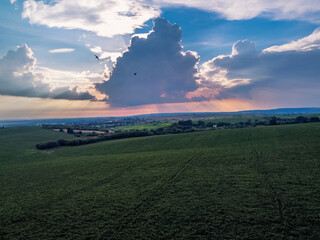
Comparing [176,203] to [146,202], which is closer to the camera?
[176,203]

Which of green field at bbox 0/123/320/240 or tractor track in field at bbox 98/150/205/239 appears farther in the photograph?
tractor track in field at bbox 98/150/205/239

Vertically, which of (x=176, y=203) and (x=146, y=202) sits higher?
(x=176, y=203)

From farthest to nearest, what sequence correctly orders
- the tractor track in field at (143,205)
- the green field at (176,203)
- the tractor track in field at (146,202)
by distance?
the tractor track in field at (146,202), the tractor track in field at (143,205), the green field at (176,203)

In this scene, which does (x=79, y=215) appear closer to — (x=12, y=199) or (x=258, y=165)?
(x=12, y=199)

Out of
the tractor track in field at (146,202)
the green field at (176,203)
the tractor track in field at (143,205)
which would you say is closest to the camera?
the green field at (176,203)

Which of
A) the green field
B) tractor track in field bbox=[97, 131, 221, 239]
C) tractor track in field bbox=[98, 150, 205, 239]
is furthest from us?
tractor track in field bbox=[98, 150, 205, 239]

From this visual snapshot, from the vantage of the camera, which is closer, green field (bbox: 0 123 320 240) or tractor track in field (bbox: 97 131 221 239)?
green field (bbox: 0 123 320 240)

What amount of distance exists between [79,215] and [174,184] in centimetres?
1120

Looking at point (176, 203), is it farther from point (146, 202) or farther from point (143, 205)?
point (143, 205)

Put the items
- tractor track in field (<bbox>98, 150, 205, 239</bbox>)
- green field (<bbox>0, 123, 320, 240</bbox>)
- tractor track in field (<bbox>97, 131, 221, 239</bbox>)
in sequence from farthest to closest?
tractor track in field (<bbox>98, 150, 205, 239</bbox>) → tractor track in field (<bbox>97, 131, 221, 239</bbox>) → green field (<bbox>0, 123, 320, 240</bbox>)

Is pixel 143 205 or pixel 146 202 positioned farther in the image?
pixel 146 202

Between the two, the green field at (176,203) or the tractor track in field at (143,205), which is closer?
the green field at (176,203)

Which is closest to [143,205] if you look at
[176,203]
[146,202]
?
[146,202]

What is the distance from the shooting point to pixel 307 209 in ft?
52.5
